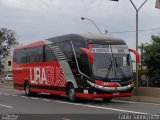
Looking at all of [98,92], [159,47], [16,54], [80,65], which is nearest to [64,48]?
[80,65]

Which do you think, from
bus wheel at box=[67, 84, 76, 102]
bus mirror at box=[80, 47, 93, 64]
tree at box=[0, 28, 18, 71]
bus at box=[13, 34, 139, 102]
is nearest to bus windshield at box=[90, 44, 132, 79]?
bus at box=[13, 34, 139, 102]

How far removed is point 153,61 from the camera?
49.9m

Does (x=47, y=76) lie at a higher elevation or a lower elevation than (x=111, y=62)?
lower

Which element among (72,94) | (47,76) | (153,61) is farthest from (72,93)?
(153,61)

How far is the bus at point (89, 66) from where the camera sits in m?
22.9

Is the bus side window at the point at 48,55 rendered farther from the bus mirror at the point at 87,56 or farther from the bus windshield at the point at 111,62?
the bus windshield at the point at 111,62

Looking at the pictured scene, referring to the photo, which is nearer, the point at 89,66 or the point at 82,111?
the point at 82,111

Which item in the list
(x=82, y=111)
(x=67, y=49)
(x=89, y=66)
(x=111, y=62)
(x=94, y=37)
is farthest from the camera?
(x=67, y=49)

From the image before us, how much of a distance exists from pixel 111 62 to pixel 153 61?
89.5 ft

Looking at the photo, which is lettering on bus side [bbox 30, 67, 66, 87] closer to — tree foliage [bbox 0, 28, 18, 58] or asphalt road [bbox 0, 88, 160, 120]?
asphalt road [bbox 0, 88, 160, 120]

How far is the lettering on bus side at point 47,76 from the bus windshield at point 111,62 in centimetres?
326

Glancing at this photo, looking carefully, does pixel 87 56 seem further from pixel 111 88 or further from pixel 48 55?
pixel 48 55

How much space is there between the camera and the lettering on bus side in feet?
85.8

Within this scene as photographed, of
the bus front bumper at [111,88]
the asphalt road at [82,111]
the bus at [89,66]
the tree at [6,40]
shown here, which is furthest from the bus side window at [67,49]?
the tree at [6,40]
